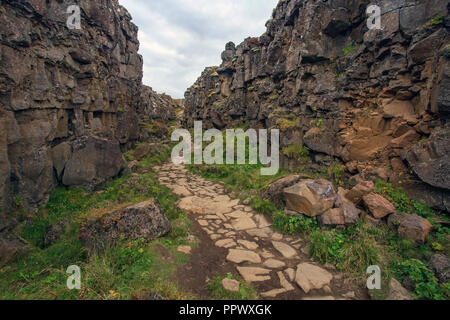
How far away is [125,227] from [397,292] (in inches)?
210

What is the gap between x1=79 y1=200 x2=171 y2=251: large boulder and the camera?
4.75 metres

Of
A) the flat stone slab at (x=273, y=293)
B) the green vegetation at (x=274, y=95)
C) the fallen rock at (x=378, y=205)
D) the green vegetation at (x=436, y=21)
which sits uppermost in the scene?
the green vegetation at (x=274, y=95)

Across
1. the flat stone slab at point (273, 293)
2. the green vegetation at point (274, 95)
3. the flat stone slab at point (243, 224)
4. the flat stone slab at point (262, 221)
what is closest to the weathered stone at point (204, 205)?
the flat stone slab at point (243, 224)

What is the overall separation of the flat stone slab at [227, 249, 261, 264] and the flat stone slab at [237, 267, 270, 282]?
11.1 inches

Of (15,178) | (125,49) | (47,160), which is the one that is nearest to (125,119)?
(125,49)

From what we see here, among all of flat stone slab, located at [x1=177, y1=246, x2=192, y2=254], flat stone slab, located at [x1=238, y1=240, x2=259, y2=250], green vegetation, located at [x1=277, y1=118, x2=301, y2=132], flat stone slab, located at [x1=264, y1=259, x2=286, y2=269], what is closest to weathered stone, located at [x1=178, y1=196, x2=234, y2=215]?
flat stone slab, located at [x1=238, y1=240, x2=259, y2=250]

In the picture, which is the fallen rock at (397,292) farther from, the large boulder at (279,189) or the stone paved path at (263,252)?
the large boulder at (279,189)

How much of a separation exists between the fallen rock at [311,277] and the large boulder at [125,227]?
3.20 metres

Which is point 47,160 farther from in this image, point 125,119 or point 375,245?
point 375,245

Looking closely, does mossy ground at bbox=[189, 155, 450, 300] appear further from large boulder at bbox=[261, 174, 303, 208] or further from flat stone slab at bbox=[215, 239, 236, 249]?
flat stone slab at bbox=[215, 239, 236, 249]

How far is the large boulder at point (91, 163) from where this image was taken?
775 centimetres

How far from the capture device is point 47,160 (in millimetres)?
6707

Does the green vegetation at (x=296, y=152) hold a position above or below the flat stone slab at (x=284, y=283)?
above

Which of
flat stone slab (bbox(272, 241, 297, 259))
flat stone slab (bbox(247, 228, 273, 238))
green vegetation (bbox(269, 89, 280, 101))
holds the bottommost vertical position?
flat stone slab (bbox(272, 241, 297, 259))
